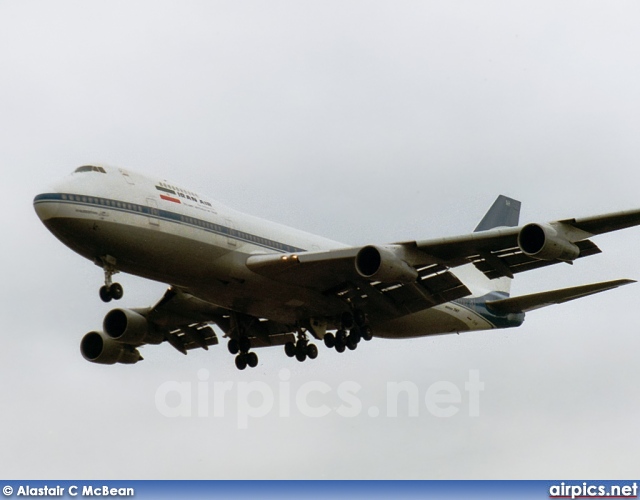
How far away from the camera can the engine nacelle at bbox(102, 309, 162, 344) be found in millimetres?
40531

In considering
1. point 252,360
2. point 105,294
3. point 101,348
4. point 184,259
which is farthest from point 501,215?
point 105,294

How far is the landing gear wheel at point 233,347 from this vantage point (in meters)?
40.7

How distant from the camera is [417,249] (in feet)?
113

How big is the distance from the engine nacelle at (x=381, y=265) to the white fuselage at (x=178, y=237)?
3.34 metres

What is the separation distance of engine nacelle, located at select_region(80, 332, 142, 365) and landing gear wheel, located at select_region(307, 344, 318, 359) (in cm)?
789

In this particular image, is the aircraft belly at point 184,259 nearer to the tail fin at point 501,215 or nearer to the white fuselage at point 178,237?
the white fuselage at point 178,237

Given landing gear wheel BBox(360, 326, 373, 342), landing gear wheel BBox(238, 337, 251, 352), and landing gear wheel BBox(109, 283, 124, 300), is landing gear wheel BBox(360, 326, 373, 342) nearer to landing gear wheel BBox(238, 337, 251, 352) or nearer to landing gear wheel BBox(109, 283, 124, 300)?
landing gear wheel BBox(238, 337, 251, 352)

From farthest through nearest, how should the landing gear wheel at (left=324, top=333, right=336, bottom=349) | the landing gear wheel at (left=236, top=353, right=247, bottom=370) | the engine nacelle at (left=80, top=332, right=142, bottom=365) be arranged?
the engine nacelle at (left=80, top=332, right=142, bottom=365) → the landing gear wheel at (left=236, top=353, right=247, bottom=370) → the landing gear wheel at (left=324, top=333, right=336, bottom=349)

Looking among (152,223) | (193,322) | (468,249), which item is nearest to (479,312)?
(468,249)

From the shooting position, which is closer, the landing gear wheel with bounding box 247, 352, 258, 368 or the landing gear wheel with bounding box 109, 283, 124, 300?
the landing gear wheel with bounding box 109, 283, 124, 300

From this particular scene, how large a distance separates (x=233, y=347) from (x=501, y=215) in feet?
49.5

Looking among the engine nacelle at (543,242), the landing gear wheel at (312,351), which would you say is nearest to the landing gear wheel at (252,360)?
the landing gear wheel at (312,351)

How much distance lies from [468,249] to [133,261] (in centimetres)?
1081

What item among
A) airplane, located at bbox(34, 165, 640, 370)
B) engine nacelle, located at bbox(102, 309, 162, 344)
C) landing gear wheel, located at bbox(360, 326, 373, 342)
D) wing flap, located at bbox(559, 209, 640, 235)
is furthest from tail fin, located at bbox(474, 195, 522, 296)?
engine nacelle, located at bbox(102, 309, 162, 344)
